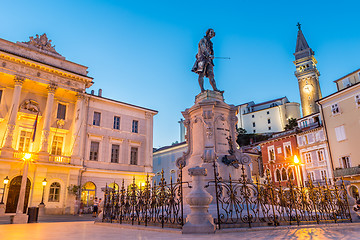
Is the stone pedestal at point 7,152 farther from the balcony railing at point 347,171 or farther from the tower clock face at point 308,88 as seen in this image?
the tower clock face at point 308,88

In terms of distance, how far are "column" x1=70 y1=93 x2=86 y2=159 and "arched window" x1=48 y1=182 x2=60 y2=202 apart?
3.20m

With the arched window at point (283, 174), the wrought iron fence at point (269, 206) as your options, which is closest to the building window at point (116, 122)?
the wrought iron fence at point (269, 206)

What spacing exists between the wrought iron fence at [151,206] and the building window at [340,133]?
28.5 metres

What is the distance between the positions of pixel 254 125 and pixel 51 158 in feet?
239

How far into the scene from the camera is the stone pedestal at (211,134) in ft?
37.2

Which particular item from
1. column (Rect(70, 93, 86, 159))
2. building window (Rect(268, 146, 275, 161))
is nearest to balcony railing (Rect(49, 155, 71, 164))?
column (Rect(70, 93, 86, 159))

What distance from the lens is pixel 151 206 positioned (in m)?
9.21

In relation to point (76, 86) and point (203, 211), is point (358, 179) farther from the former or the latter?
point (76, 86)

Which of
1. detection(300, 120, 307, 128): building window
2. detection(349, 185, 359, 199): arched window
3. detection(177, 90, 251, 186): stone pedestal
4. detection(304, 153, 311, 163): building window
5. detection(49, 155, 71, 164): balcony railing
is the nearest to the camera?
detection(177, 90, 251, 186): stone pedestal

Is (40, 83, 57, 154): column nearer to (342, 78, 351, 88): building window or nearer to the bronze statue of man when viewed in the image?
the bronze statue of man

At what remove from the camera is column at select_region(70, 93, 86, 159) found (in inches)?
1083

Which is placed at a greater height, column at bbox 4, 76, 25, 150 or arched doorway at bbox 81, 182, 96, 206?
column at bbox 4, 76, 25, 150

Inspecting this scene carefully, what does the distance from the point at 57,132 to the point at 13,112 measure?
181 inches

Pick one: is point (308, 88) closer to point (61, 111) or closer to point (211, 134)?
point (61, 111)
